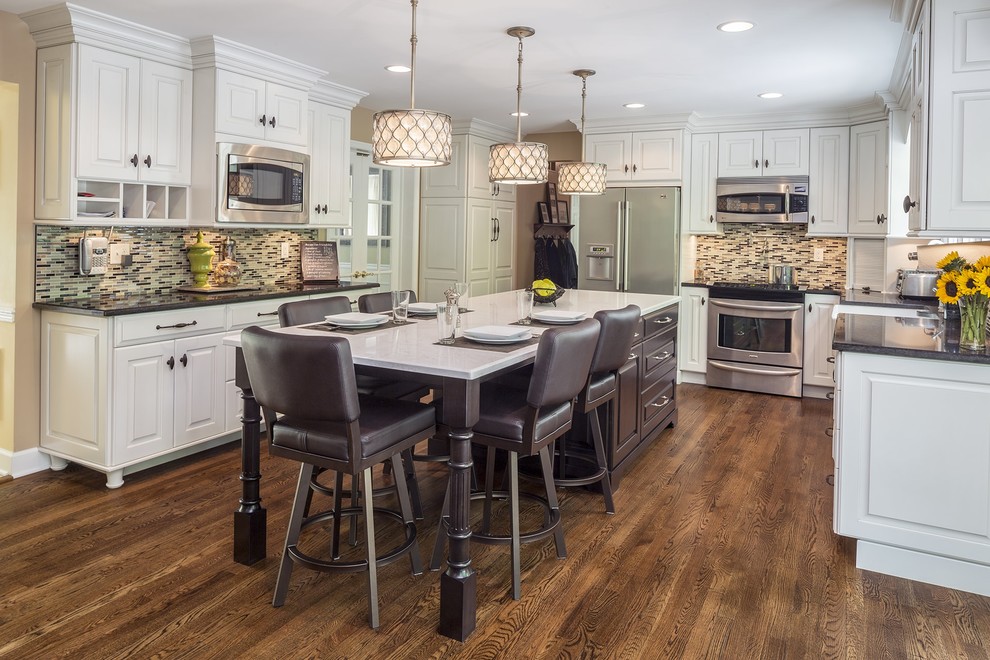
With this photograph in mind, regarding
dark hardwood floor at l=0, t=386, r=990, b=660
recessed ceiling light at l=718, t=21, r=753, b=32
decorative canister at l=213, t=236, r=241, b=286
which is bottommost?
dark hardwood floor at l=0, t=386, r=990, b=660

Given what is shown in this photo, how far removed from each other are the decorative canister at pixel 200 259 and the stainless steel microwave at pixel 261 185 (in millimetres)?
341

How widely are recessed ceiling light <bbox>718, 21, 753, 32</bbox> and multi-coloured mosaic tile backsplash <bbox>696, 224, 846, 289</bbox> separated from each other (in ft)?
9.51

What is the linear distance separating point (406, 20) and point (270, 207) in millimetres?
1508

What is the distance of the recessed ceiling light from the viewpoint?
3.58m

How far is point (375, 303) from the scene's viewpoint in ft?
12.0

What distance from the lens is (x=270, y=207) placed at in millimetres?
4504

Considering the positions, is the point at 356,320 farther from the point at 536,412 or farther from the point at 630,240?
the point at 630,240

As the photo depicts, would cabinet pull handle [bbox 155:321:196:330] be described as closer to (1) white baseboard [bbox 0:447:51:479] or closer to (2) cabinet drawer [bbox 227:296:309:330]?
(2) cabinet drawer [bbox 227:296:309:330]

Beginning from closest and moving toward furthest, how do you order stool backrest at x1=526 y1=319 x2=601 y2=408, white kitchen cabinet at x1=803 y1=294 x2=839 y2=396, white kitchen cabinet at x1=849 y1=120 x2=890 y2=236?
stool backrest at x1=526 y1=319 x2=601 y2=408 < white kitchen cabinet at x1=849 y1=120 x2=890 y2=236 < white kitchen cabinet at x1=803 y1=294 x2=839 y2=396

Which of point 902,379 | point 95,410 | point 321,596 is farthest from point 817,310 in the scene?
point 95,410

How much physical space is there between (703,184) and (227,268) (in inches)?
157

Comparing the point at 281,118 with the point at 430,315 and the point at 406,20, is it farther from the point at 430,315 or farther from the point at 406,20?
the point at 430,315

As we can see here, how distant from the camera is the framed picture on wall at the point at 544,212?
24.1 feet

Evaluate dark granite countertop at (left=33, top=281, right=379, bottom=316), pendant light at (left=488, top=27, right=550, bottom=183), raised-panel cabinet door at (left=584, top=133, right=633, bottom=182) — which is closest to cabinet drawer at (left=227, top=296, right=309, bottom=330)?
dark granite countertop at (left=33, top=281, right=379, bottom=316)
